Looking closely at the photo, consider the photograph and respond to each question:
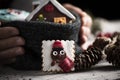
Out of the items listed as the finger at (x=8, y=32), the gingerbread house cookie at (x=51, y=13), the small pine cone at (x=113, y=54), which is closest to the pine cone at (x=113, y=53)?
the small pine cone at (x=113, y=54)

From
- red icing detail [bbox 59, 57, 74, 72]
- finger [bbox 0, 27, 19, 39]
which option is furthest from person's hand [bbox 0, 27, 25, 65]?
red icing detail [bbox 59, 57, 74, 72]

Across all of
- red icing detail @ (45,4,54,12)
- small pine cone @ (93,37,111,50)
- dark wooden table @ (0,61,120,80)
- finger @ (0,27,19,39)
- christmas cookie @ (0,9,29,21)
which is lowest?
dark wooden table @ (0,61,120,80)

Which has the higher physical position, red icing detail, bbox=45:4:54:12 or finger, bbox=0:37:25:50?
red icing detail, bbox=45:4:54:12

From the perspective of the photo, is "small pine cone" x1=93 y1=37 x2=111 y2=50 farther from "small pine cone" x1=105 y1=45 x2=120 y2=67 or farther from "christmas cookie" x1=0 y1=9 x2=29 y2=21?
"christmas cookie" x1=0 y1=9 x2=29 y2=21

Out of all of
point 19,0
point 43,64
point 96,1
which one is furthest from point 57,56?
point 96,1

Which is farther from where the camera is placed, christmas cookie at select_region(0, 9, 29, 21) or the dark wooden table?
christmas cookie at select_region(0, 9, 29, 21)

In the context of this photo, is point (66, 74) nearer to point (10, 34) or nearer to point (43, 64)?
point (43, 64)

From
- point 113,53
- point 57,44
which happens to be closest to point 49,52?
point 57,44

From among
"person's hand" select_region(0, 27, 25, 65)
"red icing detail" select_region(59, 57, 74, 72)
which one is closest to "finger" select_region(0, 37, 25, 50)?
"person's hand" select_region(0, 27, 25, 65)
